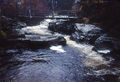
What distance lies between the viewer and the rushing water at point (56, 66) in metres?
6.59

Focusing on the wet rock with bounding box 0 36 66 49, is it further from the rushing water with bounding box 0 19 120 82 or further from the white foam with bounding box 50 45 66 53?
the rushing water with bounding box 0 19 120 82

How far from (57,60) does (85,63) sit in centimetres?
180

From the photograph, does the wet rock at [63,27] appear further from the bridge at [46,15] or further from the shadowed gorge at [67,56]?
the shadowed gorge at [67,56]

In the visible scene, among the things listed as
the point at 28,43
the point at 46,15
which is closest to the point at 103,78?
the point at 28,43

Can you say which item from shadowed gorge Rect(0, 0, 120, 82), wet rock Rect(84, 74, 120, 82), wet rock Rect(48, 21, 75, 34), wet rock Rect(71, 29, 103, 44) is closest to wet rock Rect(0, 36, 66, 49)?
shadowed gorge Rect(0, 0, 120, 82)

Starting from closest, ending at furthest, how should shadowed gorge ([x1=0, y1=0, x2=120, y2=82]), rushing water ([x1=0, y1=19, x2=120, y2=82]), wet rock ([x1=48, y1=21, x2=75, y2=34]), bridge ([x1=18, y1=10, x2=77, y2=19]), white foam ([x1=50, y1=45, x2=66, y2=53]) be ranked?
1. rushing water ([x1=0, y1=19, x2=120, y2=82])
2. shadowed gorge ([x1=0, y1=0, x2=120, y2=82])
3. white foam ([x1=50, y1=45, x2=66, y2=53])
4. wet rock ([x1=48, y1=21, x2=75, y2=34])
5. bridge ([x1=18, y1=10, x2=77, y2=19])

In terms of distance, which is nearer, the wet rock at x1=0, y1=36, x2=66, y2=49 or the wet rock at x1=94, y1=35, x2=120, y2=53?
the wet rock at x1=94, y1=35, x2=120, y2=53

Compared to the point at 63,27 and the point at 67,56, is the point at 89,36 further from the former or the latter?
the point at 63,27

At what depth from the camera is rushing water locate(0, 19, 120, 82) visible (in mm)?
6594

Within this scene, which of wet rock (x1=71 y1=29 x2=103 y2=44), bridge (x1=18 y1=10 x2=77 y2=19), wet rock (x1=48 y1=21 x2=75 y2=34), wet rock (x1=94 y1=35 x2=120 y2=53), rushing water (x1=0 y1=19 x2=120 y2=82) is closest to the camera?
rushing water (x1=0 y1=19 x2=120 y2=82)

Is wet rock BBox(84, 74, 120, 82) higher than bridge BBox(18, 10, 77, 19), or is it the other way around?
bridge BBox(18, 10, 77, 19)

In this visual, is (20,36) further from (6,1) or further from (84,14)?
(6,1)

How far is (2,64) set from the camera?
804cm

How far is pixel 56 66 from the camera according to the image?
7.96 metres
